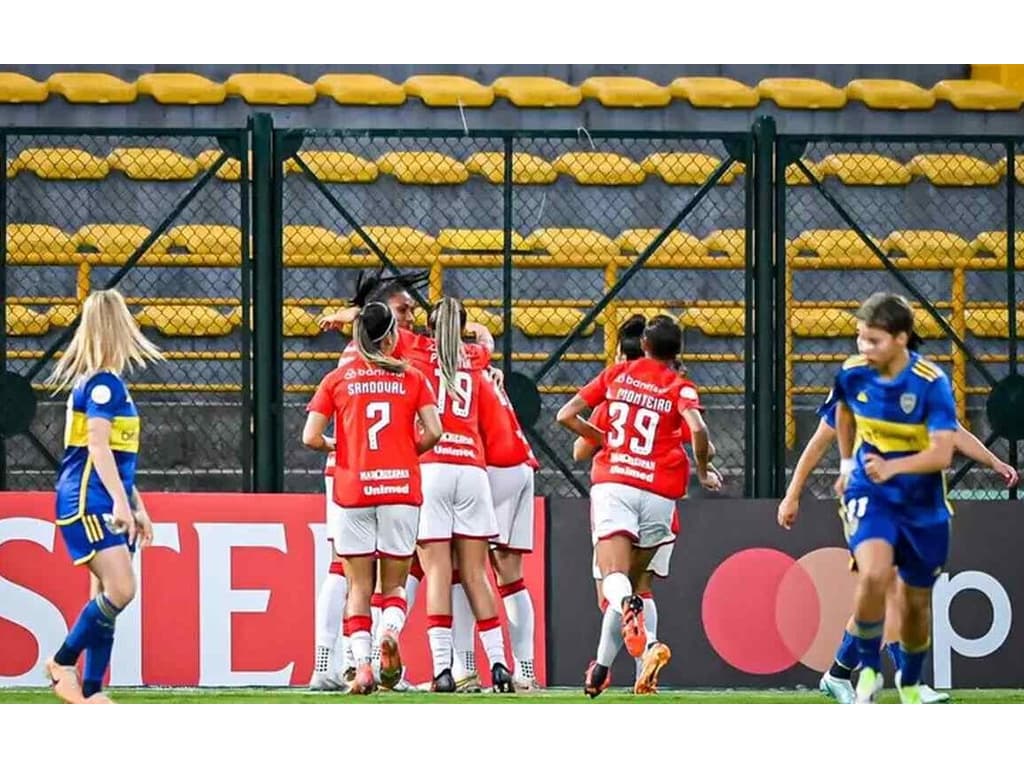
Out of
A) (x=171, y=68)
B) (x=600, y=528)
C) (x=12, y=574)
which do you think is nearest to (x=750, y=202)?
(x=600, y=528)

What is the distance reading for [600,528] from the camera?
10.7 m

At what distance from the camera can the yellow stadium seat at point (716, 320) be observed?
15.1 m

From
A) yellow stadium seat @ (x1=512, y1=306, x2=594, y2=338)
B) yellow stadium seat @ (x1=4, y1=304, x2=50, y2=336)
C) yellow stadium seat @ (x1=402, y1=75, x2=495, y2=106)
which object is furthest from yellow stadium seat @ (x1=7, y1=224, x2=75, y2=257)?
yellow stadium seat @ (x1=512, y1=306, x2=594, y2=338)

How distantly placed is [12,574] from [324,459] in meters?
2.64

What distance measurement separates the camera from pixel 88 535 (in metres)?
8.92

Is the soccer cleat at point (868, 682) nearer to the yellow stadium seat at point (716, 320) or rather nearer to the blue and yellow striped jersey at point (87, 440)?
the blue and yellow striped jersey at point (87, 440)

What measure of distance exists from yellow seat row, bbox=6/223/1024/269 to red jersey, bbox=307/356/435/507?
3.32 meters

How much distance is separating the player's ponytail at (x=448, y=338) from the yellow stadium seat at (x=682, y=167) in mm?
4933

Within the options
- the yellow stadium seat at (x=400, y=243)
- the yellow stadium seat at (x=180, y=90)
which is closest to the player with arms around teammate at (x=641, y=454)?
the yellow stadium seat at (x=400, y=243)

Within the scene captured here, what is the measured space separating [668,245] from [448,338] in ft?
15.5

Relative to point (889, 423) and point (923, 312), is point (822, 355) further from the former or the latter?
point (889, 423)

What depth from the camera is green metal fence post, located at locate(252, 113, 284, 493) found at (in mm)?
12461

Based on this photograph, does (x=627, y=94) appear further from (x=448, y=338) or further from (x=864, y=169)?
(x=448, y=338)

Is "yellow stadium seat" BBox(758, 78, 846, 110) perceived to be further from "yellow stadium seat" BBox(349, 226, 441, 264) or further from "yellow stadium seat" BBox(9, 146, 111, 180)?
"yellow stadium seat" BBox(9, 146, 111, 180)
